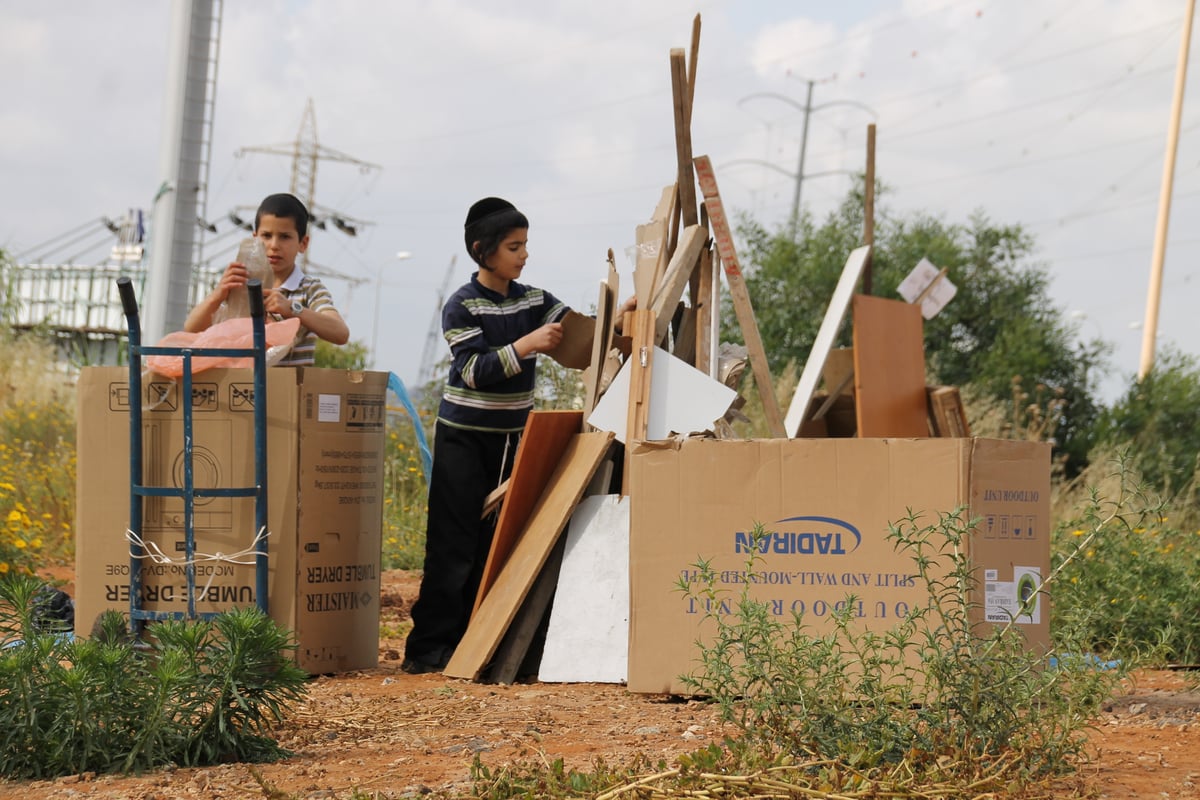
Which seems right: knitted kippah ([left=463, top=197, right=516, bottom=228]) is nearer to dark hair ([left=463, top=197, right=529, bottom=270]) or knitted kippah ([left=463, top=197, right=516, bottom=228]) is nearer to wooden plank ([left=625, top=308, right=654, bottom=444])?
dark hair ([left=463, top=197, right=529, bottom=270])

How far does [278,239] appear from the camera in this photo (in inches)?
196

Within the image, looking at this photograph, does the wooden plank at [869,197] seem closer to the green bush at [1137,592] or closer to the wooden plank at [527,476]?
the green bush at [1137,592]

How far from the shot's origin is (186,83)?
9320 millimetres

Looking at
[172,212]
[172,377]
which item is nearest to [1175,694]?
[172,377]

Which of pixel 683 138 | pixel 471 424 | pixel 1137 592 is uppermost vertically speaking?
pixel 683 138

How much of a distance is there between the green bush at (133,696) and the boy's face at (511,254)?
6.79 ft

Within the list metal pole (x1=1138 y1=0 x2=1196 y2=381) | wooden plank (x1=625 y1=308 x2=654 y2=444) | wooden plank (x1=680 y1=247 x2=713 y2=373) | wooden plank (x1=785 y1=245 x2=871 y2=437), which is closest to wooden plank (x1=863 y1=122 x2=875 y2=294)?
wooden plank (x1=785 y1=245 x2=871 y2=437)

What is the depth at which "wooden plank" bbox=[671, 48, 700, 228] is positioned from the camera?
208 inches

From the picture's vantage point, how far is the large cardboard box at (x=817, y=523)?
13.0 feet

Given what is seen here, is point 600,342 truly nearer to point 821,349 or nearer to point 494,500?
point 494,500

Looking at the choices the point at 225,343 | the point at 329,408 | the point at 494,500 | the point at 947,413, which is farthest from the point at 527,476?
the point at 947,413

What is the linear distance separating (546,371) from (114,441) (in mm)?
4611

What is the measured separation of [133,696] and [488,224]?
7.88 feet

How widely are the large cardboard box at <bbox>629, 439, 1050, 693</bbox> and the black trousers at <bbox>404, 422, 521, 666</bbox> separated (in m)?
0.93
